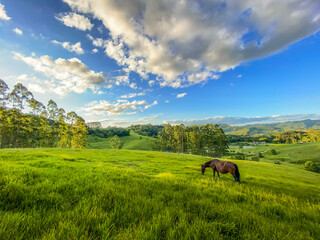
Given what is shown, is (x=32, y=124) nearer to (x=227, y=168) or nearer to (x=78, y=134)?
(x=78, y=134)

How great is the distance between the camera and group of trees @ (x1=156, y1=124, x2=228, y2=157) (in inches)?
2844

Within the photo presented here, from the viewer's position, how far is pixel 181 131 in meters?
83.5

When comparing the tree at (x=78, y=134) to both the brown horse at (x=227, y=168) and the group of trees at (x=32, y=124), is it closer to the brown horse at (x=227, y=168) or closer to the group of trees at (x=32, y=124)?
the group of trees at (x=32, y=124)

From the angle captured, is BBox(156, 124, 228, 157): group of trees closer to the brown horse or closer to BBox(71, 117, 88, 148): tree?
BBox(71, 117, 88, 148): tree

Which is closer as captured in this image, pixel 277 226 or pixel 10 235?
pixel 10 235

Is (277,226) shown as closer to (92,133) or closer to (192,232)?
(192,232)

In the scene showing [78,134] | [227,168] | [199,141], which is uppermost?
[78,134]

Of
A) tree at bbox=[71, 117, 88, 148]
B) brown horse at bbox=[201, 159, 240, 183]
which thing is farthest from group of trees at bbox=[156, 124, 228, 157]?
brown horse at bbox=[201, 159, 240, 183]

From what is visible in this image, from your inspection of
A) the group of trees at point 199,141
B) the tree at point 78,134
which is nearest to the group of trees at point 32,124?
the tree at point 78,134

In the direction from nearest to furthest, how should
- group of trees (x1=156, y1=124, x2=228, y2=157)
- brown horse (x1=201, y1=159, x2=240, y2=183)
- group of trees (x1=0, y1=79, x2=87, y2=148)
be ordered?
1. brown horse (x1=201, y1=159, x2=240, y2=183)
2. group of trees (x1=0, y1=79, x2=87, y2=148)
3. group of trees (x1=156, y1=124, x2=228, y2=157)

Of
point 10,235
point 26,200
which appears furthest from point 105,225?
point 26,200

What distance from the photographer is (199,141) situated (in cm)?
7738

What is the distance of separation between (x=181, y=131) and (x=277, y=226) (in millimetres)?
81951

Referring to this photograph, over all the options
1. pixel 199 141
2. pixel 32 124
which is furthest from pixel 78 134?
pixel 199 141
